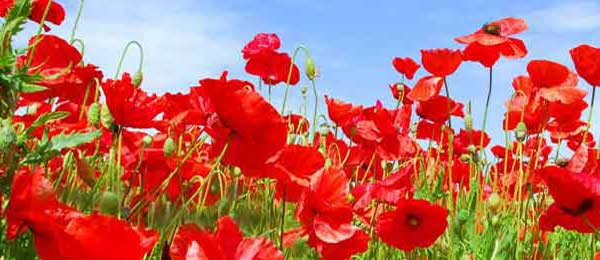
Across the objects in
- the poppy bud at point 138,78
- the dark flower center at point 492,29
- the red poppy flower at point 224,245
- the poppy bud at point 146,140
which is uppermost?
the dark flower center at point 492,29

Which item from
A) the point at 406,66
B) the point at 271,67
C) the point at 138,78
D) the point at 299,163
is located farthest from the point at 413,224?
the point at 406,66

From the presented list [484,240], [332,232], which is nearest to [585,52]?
[484,240]

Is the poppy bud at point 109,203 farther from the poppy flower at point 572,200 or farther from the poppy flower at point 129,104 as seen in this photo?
the poppy flower at point 572,200

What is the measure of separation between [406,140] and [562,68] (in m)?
0.57

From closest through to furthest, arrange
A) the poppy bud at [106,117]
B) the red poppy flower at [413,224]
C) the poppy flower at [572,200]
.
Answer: the poppy bud at [106,117]
the poppy flower at [572,200]
the red poppy flower at [413,224]

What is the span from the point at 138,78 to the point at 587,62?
53.2 inches

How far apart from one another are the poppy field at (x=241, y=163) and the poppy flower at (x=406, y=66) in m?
0.01

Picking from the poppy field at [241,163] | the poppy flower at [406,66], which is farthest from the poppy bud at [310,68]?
the poppy flower at [406,66]

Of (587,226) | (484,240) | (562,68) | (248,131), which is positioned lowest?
(484,240)

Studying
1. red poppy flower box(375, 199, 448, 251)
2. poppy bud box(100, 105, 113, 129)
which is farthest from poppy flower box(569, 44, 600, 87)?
poppy bud box(100, 105, 113, 129)

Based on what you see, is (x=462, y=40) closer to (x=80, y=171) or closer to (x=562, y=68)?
(x=562, y=68)

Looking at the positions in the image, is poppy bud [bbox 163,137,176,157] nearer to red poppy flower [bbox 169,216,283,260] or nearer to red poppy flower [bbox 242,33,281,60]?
red poppy flower [bbox 169,216,283,260]

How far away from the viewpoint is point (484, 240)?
242 centimetres

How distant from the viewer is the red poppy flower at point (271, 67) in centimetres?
267
